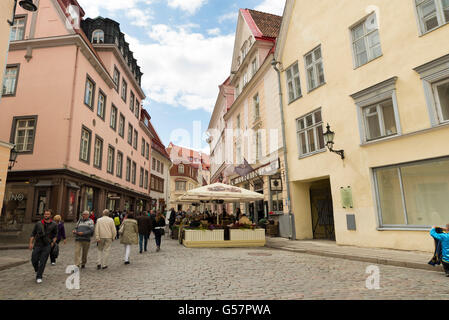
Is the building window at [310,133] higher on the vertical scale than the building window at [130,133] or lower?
lower

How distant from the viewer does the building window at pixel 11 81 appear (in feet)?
61.8

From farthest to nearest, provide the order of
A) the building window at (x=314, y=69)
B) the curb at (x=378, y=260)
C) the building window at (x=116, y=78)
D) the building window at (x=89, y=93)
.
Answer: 1. the building window at (x=116, y=78)
2. the building window at (x=89, y=93)
3. the building window at (x=314, y=69)
4. the curb at (x=378, y=260)

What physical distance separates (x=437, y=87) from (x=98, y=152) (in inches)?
835

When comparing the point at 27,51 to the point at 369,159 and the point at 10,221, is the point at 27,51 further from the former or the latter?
the point at 369,159

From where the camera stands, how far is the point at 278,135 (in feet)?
57.0

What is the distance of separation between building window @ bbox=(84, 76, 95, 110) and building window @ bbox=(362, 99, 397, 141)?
57.6ft

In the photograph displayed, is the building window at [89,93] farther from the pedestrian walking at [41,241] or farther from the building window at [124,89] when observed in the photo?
the pedestrian walking at [41,241]

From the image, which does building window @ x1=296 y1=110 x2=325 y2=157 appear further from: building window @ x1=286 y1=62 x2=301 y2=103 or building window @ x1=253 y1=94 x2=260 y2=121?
building window @ x1=253 y1=94 x2=260 y2=121

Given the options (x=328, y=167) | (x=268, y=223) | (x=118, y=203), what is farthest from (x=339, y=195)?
(x=118, y=203)

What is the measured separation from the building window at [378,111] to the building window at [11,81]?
20632mm

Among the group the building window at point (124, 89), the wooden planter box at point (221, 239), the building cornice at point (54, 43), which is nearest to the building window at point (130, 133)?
the building window at point (124, 89)

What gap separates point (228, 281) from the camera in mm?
6359
